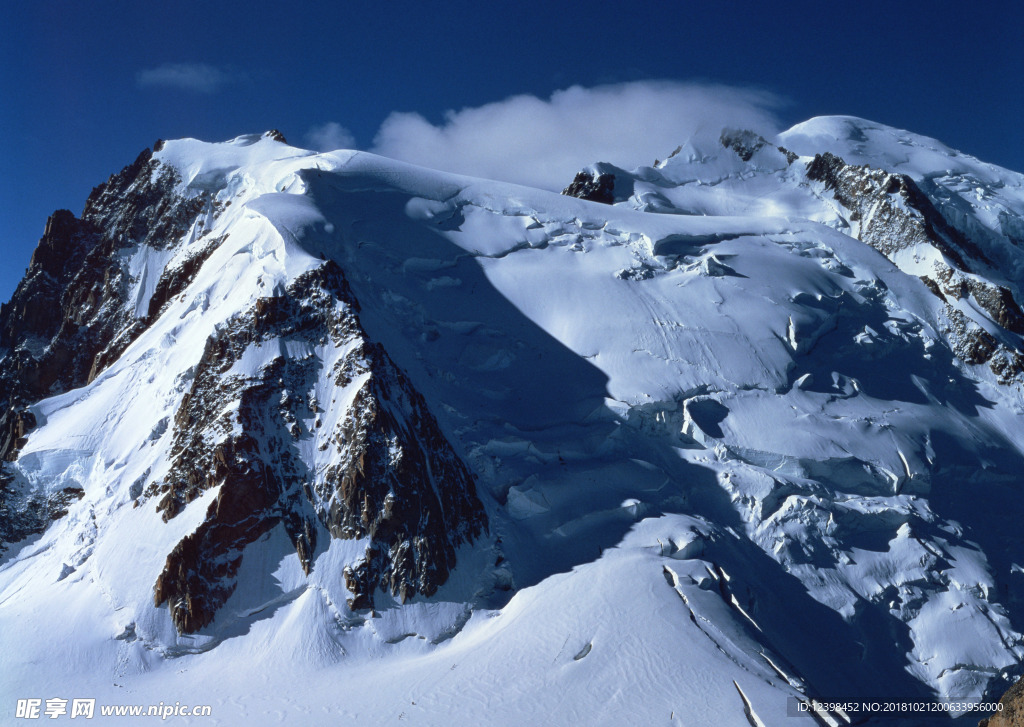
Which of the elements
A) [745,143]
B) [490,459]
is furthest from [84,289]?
[745,143]

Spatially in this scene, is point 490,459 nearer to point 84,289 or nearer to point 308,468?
point 308,468

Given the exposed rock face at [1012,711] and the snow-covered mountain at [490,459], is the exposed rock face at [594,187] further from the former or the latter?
the exposed rock face at [1012,711]

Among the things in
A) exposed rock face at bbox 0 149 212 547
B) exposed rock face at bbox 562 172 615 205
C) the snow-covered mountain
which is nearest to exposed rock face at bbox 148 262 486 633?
the snow-covered mountain

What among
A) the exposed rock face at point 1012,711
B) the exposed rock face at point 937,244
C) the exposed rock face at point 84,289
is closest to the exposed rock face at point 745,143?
the exposed rock face at point 937,244

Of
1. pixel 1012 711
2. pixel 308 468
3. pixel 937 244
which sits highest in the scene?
pixel 937 244

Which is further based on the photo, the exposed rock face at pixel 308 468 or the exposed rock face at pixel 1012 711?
the exposed rock face at pixel 308 468

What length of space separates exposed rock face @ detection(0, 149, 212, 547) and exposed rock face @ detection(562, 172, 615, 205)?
2696 centimetres

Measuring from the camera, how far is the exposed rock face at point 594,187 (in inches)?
2709

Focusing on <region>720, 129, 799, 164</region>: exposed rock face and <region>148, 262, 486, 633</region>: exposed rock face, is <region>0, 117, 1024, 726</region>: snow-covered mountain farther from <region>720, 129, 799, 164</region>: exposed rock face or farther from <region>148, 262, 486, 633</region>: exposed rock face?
<region>720, 129, 799, 164</region>: exposed rock face

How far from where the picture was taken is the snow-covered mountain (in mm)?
34531

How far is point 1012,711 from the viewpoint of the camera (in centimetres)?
1772

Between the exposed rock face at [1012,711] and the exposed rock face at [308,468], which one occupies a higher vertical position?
the exposed rock face at [1012,711]

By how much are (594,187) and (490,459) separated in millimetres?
32168

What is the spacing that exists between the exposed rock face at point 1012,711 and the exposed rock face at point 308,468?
23105mm
